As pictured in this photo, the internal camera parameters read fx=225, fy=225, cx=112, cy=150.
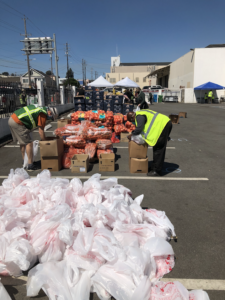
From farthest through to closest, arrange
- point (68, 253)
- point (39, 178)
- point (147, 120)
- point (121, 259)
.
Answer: point (147, 120) < point (39, 178) < point (68, 253) < point (121, 259)

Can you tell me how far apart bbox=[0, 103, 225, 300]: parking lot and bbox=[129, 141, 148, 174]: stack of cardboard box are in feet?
0.58

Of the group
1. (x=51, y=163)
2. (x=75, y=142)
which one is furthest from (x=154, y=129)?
(x=51, y=163)

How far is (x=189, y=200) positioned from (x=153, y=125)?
1.73 m

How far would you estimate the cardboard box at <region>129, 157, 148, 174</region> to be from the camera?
5.35 metres

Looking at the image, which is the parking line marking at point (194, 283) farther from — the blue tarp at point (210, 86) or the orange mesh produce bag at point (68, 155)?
the blue tarp at point (210, 86)

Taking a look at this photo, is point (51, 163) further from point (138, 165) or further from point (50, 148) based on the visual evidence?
point (138, 165)

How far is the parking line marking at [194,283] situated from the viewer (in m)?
2.28

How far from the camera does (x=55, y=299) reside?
6.80ft

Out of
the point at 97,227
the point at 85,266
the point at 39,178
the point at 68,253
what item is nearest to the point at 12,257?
the point at 68,253

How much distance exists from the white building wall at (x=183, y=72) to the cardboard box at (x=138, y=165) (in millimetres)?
30336

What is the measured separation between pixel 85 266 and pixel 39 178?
1834 millimetres

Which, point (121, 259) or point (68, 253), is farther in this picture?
point (68, 253)

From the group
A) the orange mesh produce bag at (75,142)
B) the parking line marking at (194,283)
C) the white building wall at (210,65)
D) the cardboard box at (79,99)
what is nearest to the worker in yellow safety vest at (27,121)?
the orange mesh produce bag at (75,142)

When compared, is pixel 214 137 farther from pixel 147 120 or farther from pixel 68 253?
pixel 68 253
